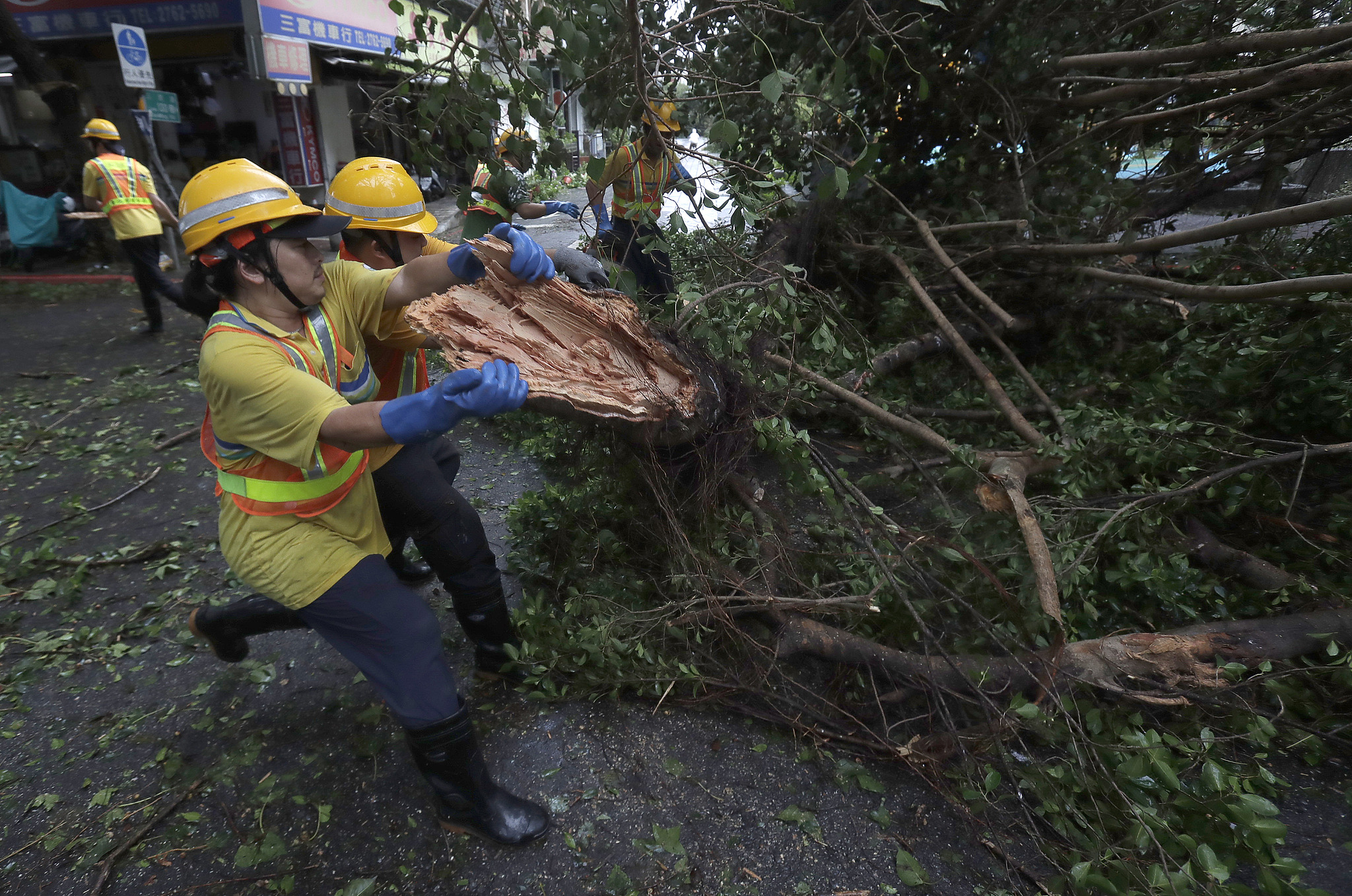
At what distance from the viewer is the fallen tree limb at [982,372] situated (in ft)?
10.9

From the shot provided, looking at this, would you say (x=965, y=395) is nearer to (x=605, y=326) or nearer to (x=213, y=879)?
(x=605, y=326)

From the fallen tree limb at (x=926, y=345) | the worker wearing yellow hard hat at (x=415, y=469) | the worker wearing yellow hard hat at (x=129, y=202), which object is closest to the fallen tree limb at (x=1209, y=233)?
the fallen tree limb at (x=926, y=345)

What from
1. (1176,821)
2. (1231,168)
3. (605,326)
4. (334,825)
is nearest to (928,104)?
(1231,168)

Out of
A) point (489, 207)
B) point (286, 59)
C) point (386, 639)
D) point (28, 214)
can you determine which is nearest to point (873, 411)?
point (489, 207)

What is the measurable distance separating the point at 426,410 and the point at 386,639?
0.66 meters

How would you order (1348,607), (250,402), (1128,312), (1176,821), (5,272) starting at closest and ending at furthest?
(250,402) < (1176,821) < (1348,607) < (1128,312) < (5,272)

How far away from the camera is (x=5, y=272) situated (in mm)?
8281

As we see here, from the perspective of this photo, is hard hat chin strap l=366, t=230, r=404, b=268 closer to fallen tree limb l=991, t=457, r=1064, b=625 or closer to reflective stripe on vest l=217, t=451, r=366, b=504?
reflective stripe on vest l=217, t=451, r=366, b=504

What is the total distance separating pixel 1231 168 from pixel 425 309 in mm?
5603

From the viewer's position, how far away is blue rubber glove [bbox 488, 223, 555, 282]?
6.59ft

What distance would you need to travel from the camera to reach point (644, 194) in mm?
2609

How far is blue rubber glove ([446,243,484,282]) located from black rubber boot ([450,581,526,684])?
3.45 feet

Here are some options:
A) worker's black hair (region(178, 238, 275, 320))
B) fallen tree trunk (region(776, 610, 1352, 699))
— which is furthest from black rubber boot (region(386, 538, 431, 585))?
fallen tree trunk (region(776, 610, 1352, 699))

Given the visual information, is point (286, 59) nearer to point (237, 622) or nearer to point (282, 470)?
point (237, 622)
